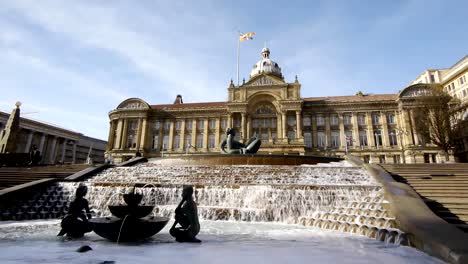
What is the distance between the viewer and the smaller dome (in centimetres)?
6309

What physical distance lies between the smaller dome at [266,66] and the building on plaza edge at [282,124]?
15153 millimetres

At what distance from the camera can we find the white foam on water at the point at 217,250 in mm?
4297

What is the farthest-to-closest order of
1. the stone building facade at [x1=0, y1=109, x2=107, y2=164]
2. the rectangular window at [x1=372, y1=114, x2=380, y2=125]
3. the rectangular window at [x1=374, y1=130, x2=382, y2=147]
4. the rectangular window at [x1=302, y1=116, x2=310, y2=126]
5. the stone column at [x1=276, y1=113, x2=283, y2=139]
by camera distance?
the stone building facade at [x1=0, y1=109, x2=107, y2=164], the rectangular window at [x1=302, y1=116, x2=310, y2=126], the rectangular window at [x1=372, y1=114, x2=380, y2=125], the stone column at [x1=276, y1=113, x2=283, y2=139], the rectangular window at [x1=374, y1=130, x2=382, y2=147]

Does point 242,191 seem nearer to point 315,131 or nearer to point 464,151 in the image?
point 315,131

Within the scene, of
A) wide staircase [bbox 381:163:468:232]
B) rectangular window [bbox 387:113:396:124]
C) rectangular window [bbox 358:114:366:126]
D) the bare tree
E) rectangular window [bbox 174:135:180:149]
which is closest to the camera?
wide staircase [bbox 381:163:468:232]

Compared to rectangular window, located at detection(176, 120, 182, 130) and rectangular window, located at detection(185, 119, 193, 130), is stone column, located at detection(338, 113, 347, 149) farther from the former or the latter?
rectangular window, located at detection(176, 120, 182, 130)

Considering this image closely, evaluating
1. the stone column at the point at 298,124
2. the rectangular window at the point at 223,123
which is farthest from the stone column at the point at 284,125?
the rectangular window at the point at 223,123

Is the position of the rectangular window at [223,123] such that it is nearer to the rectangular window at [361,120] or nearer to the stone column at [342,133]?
the stone column at [342,133]

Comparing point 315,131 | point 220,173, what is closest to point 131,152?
point 315,131

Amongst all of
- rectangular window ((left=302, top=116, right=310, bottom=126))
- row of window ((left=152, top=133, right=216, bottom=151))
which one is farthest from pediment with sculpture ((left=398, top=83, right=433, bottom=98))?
row of window ((left=152, top=133, right=216, bottom=151))

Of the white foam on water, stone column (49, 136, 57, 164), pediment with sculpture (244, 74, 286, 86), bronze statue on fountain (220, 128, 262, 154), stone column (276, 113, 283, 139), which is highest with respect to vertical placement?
pediment with sculpture (244, 74, 286, 86)

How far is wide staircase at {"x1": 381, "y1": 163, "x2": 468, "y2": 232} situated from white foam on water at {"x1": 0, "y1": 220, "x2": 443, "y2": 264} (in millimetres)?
3166

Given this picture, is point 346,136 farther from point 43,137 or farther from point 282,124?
point 43,137

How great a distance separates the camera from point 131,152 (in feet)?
167
